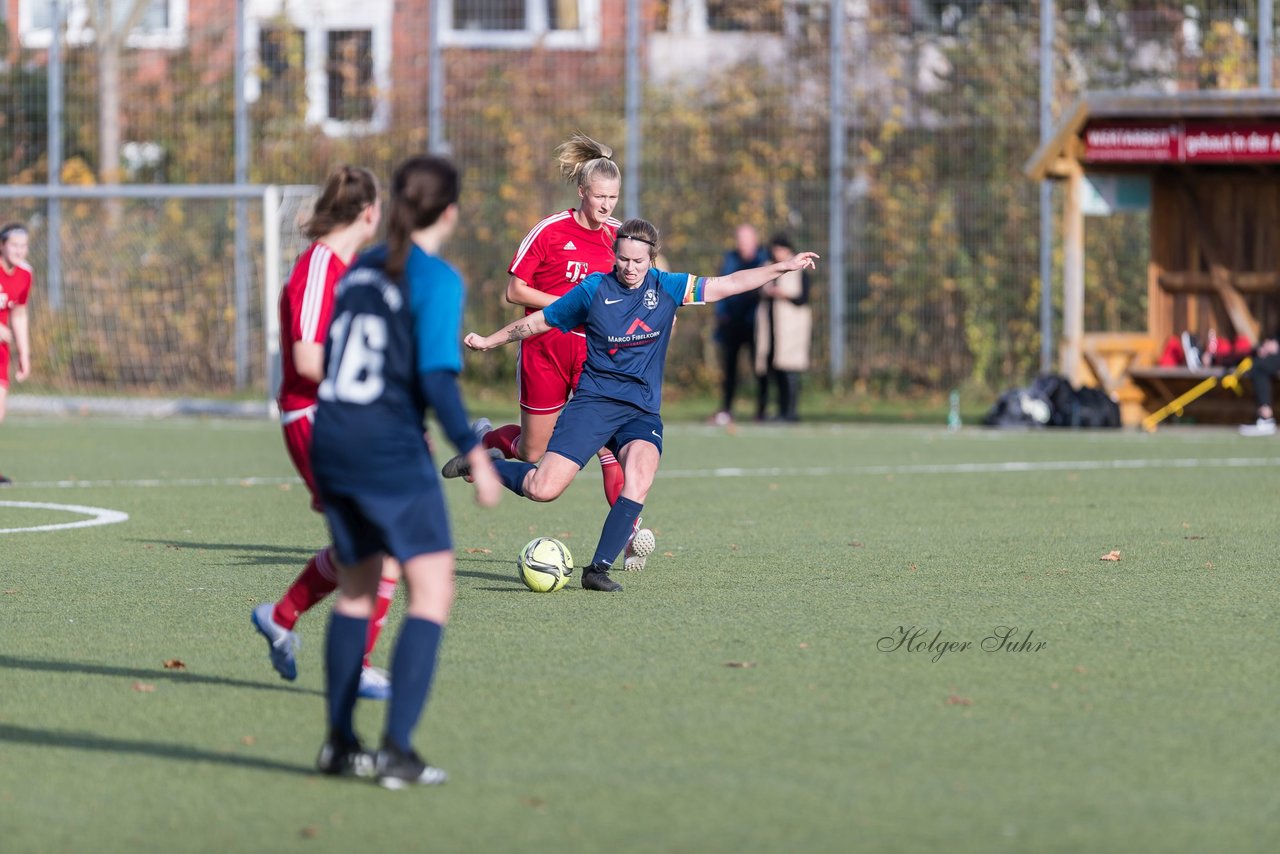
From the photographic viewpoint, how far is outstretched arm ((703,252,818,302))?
8.07 metres

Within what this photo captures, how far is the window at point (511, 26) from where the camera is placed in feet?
78.5

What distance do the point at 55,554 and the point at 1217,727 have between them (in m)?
6.44

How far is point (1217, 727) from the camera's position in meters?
A: 5.75

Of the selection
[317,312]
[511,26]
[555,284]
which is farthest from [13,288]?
[511,26]

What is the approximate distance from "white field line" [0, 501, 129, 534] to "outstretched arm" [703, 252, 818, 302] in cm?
476

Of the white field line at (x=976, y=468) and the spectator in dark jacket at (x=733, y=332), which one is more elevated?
the spectator in dark jacket at (x=733, y=332)

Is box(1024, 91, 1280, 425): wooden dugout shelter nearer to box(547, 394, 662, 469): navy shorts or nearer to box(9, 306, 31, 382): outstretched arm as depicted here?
box(9, 306, 31, 382): outstretched arm

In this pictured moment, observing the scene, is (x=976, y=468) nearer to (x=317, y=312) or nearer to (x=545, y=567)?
(x=545, y=567)

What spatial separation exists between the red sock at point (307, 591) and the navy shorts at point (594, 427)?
246cm

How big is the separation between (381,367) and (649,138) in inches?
731

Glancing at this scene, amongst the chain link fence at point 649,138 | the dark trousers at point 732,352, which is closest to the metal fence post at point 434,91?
the chain link fence at point 649,138

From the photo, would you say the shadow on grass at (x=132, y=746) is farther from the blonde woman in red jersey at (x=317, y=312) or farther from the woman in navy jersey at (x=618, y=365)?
the woman in navy jersey at (x=618, y=365)

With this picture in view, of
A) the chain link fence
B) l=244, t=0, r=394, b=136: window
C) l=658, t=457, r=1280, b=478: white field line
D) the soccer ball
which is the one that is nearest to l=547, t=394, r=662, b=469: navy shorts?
the soccer ball

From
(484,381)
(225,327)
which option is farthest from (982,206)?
(225,327)
